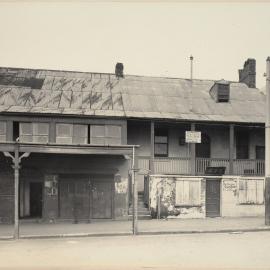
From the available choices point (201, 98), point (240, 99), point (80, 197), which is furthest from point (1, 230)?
point (240, 99)

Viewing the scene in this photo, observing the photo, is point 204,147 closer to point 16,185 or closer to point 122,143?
point 122,143

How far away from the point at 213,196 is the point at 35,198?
28.3 feet

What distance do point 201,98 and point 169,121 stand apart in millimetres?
3991

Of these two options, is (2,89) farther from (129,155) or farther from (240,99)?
(240,99)

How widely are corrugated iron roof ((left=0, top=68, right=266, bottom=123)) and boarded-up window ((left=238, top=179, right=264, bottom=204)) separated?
3.17 m

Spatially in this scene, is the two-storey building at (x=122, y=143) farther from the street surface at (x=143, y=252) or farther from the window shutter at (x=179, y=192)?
the street surface at (x=143, y=252)

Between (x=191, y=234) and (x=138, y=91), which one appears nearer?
(x=191, y=234)

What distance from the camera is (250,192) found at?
22.8 metres

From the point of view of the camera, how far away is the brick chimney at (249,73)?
95.4 feet

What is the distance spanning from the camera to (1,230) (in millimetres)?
17875

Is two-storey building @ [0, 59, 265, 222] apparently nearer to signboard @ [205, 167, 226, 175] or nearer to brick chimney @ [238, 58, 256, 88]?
signboard @ [205, 167, 226, 175]

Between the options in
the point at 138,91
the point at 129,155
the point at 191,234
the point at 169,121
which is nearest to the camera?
the point at 191,234

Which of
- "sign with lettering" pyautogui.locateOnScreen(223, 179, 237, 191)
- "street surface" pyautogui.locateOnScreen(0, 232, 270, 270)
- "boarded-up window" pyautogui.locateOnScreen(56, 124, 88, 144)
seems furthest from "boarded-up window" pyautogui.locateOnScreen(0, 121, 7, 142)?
"sign with lettering" pyautogui.locateOnScreen(223, 179, 237, 191)

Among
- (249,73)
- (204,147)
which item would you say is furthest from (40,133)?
(249,73)
